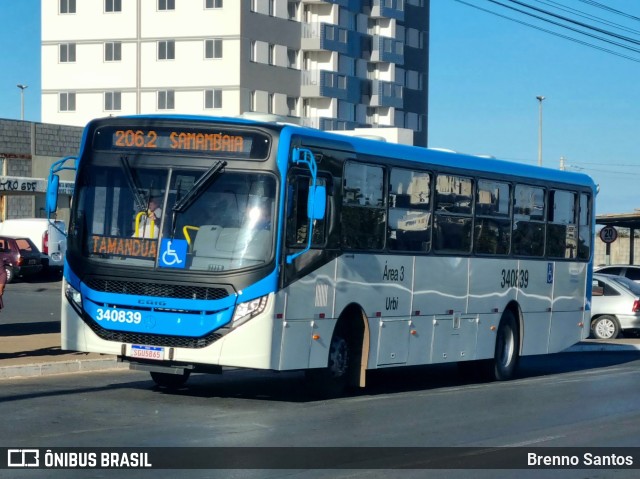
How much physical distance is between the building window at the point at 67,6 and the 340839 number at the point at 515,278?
68.5 meters

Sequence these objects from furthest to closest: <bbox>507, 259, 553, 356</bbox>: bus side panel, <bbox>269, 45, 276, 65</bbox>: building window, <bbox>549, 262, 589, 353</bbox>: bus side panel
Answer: <bbox>269, 45, 276, 65</bbox>: building window < <bbox>549, 262, 589, 353</bbox>: bus side panel < <bbox>507, 259, 553, 356</bbox>: bus side panel

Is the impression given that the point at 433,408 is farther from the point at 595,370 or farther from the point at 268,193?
the point at 595,370

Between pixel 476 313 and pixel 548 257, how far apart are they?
106 inches

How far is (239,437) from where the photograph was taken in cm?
1171

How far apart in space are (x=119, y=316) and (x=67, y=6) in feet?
239

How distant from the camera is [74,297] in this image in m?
14.5

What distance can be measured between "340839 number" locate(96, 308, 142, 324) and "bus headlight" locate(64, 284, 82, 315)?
0.94 ft

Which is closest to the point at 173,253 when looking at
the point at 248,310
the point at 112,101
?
the point at 248,310

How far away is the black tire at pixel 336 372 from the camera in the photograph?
1513 cm

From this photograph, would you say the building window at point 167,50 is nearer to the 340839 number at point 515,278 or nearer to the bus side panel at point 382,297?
the 340839 number at point 515,278

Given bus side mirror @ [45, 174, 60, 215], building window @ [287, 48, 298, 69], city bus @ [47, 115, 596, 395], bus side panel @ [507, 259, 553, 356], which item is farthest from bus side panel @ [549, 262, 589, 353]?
building window @ [287, 48, 298, 69]

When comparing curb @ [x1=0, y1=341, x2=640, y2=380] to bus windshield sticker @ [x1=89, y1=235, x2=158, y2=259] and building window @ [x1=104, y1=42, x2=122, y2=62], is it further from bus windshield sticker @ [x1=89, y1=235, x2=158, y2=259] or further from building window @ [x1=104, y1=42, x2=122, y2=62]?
building window @ [x1=104, y1=42, x2=122, y2=62]

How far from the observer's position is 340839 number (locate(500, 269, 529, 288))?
758 inches

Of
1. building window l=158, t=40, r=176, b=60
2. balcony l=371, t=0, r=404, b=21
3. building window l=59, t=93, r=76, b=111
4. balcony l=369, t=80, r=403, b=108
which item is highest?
balcony l=371, t=0, r=404, b=21
